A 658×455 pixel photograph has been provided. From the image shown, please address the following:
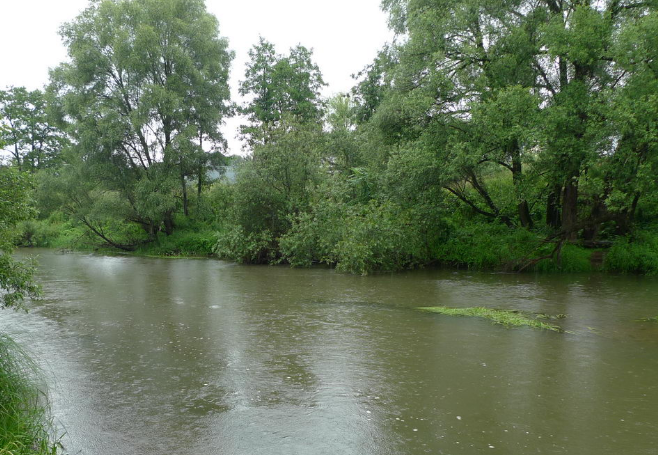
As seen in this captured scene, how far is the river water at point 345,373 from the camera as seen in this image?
5070 millimetres

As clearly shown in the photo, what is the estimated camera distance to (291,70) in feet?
126

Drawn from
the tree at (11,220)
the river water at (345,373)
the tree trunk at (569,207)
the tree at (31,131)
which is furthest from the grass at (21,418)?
the tree at (31,131)

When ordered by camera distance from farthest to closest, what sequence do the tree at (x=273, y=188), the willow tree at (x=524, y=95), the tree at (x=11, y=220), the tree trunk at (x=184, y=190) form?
the tree trunk at (x=184, y=190), the tree at (x=273, y=188), the willow tree at (x=524, y=95), the tree at (x=11, y=220)

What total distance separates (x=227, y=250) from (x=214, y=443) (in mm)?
19471

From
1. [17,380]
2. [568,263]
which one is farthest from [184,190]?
[17,380]

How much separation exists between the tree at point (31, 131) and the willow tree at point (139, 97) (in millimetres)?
22911

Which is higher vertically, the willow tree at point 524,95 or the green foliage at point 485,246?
the willow tree at point 524,95

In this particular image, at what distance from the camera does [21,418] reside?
4.64 metres

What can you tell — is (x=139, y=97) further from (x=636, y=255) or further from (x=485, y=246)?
(x=636, y=255)

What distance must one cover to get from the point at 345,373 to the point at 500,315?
188 inches

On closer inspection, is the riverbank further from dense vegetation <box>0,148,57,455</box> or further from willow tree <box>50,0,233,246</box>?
dense vegetation <box>0,148,57,455</box>

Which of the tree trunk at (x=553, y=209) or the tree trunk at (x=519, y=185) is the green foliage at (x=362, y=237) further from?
the tree trunk at (x=553, y=209)

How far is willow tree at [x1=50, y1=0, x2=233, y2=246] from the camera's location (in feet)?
90.6

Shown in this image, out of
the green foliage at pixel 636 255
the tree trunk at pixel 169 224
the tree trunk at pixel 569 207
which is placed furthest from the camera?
the tree trunk at pixel 169 224
